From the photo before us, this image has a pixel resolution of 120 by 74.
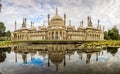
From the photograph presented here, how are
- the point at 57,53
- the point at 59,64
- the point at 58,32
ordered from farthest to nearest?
the point at 58,32 → the point at 57,53 → the point at 59,64

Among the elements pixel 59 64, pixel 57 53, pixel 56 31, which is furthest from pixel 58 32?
pixel 59 64

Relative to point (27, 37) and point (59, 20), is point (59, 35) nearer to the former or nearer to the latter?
point (59, 20)

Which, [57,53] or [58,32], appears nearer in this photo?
[57,53]

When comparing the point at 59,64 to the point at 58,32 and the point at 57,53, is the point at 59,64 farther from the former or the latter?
the point at 58,32

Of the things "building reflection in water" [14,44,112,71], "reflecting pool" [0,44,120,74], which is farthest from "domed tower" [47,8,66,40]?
"reflecting pool" [0,44,120,74]

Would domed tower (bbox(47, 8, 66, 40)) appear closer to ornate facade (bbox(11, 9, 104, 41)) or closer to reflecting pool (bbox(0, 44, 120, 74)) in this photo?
ornate facade (bbox(11, 9, 104, 41))

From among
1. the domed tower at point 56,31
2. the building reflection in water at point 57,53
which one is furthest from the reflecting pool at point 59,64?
the domed tower at point 56,31

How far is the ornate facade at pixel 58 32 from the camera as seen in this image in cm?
7006

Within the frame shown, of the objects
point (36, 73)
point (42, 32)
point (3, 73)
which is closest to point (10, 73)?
point (3, 73)

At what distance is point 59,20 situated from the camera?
251 feet

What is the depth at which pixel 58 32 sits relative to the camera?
69.3 meters

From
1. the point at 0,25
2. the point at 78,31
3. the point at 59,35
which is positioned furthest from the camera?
the point at 0,25

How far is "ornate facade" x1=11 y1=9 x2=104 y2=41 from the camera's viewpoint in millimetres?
70062

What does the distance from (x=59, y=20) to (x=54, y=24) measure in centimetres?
327
